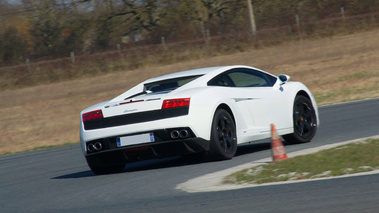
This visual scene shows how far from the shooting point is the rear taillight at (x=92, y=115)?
8.24 metres

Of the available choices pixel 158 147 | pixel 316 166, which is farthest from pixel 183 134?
pixel 316 166

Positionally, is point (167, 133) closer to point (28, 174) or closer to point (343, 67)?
point (28, 174)

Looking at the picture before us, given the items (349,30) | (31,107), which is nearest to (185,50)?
(349,30)

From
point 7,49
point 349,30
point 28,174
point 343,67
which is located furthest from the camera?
point 7,49

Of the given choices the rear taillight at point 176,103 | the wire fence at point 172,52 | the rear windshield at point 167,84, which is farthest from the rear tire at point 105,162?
the wire fence at point 172,52

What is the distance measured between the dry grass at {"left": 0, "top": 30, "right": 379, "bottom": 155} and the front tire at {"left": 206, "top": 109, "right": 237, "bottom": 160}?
9.47 meters

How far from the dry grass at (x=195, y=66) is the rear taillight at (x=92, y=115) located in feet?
28.9

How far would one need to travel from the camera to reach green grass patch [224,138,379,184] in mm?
6637

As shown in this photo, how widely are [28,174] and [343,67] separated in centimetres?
1820

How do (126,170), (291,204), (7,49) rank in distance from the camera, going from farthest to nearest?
(7,49) → (126,170) → (291,204)

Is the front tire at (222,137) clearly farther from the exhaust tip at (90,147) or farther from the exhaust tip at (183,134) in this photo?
the exhaust tip at (90,147)

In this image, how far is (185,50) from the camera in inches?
1389

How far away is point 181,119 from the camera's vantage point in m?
7.87

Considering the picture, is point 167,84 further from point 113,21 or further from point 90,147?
point 113,21
